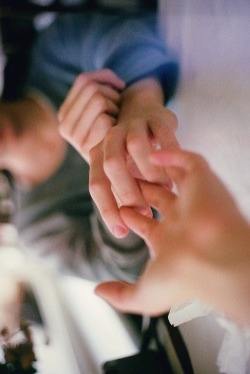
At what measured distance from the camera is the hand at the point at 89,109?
63 cm

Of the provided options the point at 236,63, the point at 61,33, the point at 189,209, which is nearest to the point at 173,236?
the point at 189,209

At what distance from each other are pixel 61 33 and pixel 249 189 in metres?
A: 0.44

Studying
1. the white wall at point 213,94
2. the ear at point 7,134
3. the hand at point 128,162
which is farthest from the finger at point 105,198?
the ear at point 7,134

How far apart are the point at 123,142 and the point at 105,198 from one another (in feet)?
0.25

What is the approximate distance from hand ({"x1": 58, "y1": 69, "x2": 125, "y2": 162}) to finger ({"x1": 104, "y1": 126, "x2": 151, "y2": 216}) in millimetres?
93

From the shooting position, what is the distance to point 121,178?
0.50 metres

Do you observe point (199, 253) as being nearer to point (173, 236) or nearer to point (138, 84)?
point (173, 236)

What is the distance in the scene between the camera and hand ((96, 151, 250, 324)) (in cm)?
40

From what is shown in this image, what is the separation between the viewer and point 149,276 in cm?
46

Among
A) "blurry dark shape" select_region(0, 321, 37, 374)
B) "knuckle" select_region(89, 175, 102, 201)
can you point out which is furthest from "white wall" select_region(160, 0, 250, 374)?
"blurry dark shape" select_region(0, 321, 37, 374)

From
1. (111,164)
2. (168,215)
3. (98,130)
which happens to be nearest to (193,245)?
(168,215)

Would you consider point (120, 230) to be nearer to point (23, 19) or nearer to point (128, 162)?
point (128, 162)

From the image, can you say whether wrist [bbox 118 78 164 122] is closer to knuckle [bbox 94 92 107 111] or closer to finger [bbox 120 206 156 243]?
knuckle [bbox 94 92 107 111]

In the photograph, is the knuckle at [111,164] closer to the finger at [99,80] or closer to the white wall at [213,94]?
the white wall at [213,94]
